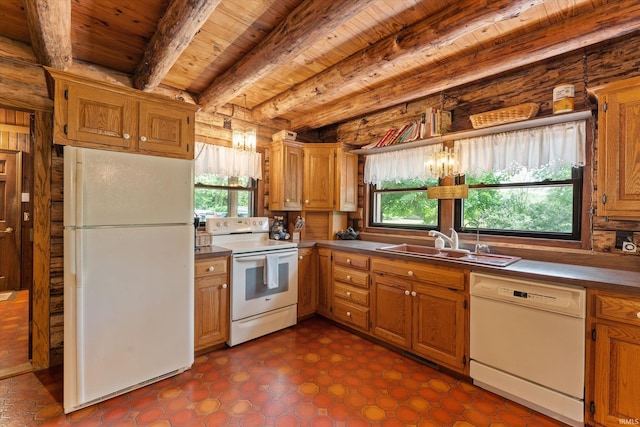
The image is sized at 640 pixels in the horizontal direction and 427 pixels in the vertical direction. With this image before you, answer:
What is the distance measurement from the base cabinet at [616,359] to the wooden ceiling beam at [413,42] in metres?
1.71

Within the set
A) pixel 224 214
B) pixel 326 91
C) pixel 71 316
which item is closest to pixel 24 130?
pixel 224 214

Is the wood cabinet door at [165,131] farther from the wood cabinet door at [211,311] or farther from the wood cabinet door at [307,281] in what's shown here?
the wood cabinet door at [307,281]

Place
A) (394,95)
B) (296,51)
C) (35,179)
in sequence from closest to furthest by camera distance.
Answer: (296,51)
(35,179)
(394,95)

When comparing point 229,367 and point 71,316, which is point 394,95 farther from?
point 71,316

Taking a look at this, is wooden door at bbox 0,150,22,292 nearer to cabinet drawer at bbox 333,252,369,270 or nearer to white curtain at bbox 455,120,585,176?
cabinet drawer at bbox 333,252,369,270

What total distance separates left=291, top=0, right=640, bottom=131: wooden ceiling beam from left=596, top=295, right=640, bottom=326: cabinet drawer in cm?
160

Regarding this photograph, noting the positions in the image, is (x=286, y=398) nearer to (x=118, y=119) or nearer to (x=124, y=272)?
(x=124, y=272)

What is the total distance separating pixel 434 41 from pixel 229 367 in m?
2.84

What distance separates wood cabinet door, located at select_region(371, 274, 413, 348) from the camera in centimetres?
257

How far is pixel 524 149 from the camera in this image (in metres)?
2.52

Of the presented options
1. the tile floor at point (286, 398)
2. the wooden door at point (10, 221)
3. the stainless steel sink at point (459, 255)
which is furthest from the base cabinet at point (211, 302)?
the wooden door at point (10, 221)

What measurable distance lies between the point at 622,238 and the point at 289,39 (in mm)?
2709

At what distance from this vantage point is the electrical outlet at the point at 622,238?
207cm

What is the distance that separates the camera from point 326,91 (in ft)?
8.95
